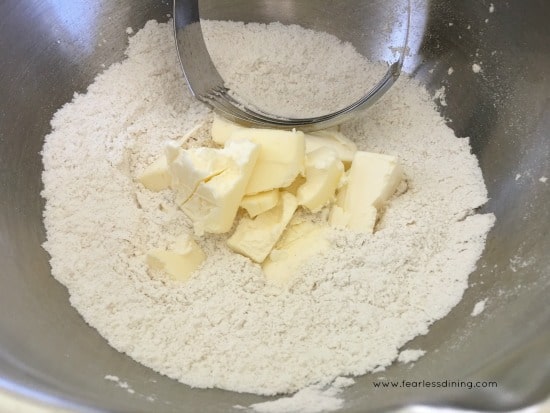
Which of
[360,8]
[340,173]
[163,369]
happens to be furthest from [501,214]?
[163,369]

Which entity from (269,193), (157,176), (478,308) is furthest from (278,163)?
(478,308)

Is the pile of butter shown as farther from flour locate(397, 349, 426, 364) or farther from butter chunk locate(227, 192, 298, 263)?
flour locate(397, 349, 426, 364)

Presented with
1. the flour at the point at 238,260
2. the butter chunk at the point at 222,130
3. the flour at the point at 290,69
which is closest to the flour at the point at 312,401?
the flour at the point at 238,260

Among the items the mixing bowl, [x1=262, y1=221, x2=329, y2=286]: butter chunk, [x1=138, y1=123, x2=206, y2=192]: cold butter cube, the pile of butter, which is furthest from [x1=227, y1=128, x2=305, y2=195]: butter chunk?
the mixing bowl

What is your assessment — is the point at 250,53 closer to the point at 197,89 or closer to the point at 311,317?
the point at 197,89

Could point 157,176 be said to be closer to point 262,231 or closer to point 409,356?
point 262,231
